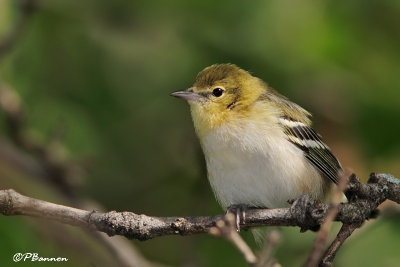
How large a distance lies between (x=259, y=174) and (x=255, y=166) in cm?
7

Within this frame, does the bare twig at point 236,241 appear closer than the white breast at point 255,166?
Yes

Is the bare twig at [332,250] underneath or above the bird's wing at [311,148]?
underneath

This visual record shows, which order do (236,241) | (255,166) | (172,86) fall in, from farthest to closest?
(172,86) → (255,166) → (236,241)

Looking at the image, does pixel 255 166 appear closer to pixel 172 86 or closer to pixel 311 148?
pixel 311 148

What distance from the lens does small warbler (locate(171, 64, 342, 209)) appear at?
4.93m

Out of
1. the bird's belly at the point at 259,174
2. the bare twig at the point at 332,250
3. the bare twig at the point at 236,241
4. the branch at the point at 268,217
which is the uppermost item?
the bird's belly at the point at 259,174

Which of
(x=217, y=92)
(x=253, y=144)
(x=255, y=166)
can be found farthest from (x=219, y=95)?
(x=255, y=166)

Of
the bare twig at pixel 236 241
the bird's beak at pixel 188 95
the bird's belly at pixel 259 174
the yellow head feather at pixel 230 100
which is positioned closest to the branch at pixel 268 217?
the bird's belly at pixel 259 174

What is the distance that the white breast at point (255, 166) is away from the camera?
16.1 ft

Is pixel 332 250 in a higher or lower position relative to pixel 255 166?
lower

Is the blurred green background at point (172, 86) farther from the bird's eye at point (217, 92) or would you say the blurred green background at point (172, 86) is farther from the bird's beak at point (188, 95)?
the bird's beak at point (188, 95)

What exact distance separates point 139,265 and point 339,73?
7.71 ft

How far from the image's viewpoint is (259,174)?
4.90m

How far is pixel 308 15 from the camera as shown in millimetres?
5559
